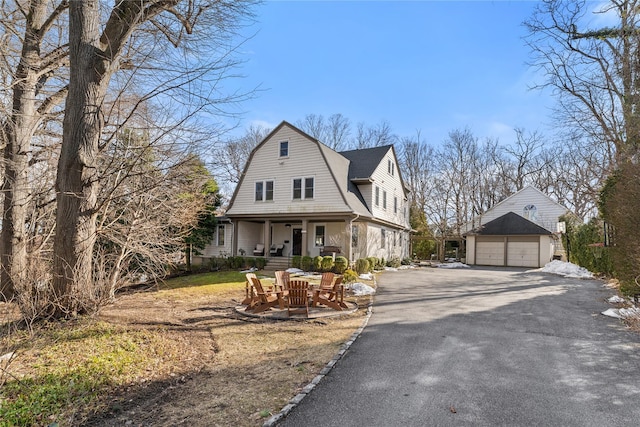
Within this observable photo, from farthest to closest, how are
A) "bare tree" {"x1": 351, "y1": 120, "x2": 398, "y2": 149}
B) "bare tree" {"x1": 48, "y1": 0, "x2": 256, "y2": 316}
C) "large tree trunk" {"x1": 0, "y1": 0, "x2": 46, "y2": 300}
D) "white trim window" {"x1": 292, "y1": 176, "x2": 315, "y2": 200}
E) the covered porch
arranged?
"bare tree" {"x1": 351, "y1": 120, "x2": 398, "y2": 149} → the covered porch → "white trim window" {"x1": 292, "y1": 176, "x2": 315, "y2": 200} → "large tree trunk" {"x1": 0, "y1": 0, "x2": 46, "y2": 300} → "bare tree" {"x1": 48, "y1": 0, "x2": 256, "y2": 316}

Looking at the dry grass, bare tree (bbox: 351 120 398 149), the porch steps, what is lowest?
the dry grass

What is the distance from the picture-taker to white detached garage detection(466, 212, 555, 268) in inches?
1007

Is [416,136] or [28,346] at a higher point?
[416,136]

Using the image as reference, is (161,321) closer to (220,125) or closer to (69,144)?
(69,144)

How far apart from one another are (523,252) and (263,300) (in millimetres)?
24230

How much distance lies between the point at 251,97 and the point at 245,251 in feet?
57.4

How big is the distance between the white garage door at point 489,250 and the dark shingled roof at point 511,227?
1.77ft

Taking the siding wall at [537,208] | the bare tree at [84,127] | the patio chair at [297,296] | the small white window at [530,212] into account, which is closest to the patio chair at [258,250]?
the patio chair at [297,296]

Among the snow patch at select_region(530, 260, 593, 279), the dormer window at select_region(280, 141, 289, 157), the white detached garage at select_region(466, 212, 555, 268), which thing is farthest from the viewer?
the white detached garage at select_region(466, 212, 555, 268)

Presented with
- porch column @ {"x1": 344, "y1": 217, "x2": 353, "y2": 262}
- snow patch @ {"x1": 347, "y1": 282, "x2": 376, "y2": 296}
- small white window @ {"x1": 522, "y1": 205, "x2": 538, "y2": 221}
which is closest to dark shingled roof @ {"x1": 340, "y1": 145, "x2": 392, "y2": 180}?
porch column @ {"x1": 344, "y1": 217, "x2": 353, "y2": 262}

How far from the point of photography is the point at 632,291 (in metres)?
9.20

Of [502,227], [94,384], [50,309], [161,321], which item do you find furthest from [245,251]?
[502,227]

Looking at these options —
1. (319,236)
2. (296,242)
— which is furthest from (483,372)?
(296,242)

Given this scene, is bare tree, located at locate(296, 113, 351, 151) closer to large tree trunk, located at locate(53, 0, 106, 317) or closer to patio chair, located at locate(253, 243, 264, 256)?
patio chair, located at locate(253, 243, 264, 256)
